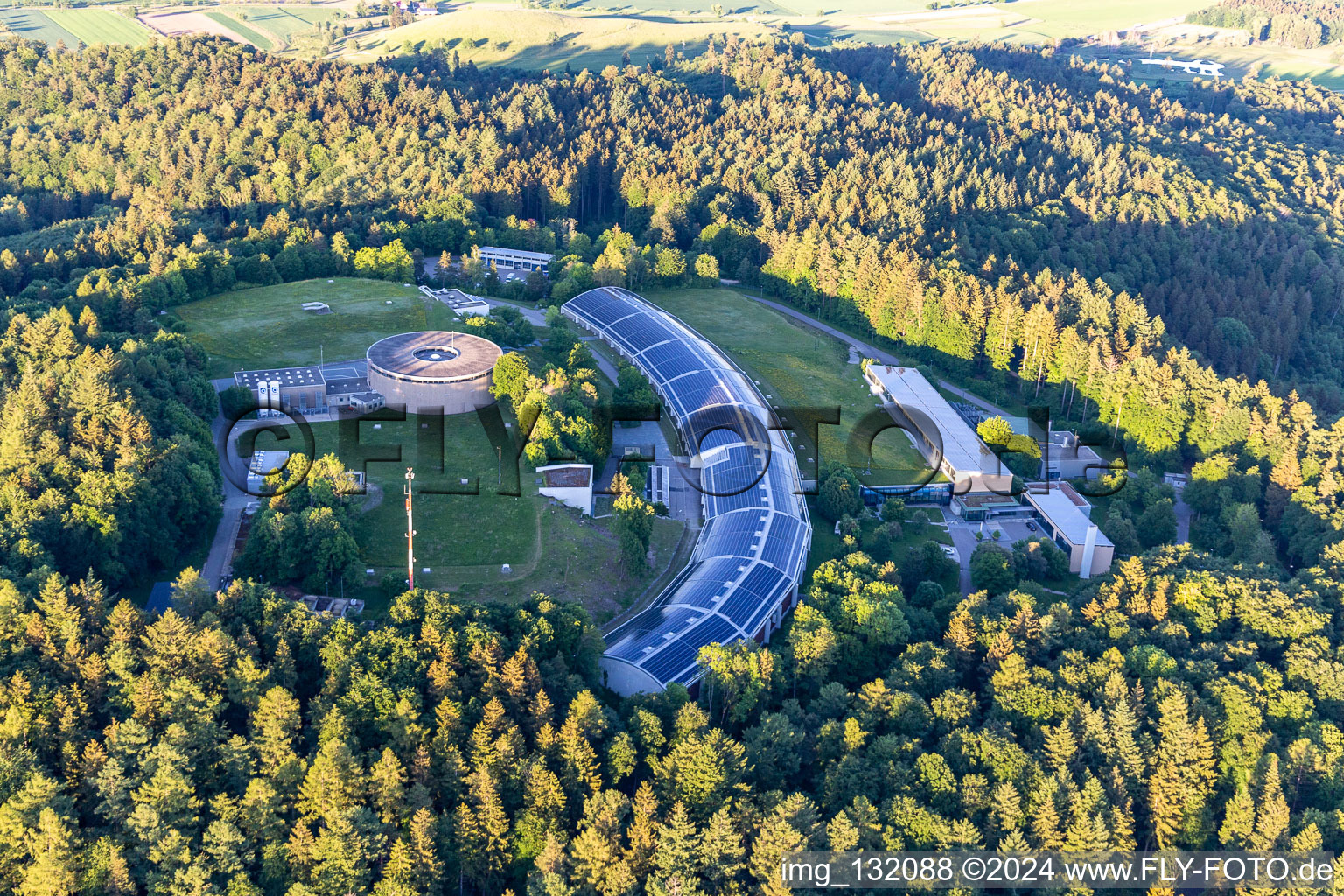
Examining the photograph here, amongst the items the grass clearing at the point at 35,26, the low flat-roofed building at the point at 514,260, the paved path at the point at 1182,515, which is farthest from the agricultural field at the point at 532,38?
the paved path at the point at 1182,515

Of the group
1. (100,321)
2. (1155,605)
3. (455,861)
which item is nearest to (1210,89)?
(1155,605)

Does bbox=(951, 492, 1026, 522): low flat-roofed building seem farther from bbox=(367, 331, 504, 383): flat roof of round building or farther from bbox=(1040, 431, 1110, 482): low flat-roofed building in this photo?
bbox=(367, 331, 504, 383): flat roof of round building

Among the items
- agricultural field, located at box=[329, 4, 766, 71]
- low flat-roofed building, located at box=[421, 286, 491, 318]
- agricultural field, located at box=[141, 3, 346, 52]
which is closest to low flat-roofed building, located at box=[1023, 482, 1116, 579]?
low flat-roofed building, located at box=[421, 286, 491, 318]

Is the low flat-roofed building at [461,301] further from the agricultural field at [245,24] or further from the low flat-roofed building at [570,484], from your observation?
the agricultural field at [245,24]

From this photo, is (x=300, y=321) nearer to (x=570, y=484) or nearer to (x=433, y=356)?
(x=433, y=356)

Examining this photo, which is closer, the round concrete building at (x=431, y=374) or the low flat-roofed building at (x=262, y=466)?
the low flat-roofed building at (x=262, y=466)

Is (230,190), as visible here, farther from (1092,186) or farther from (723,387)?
(1092,186)
